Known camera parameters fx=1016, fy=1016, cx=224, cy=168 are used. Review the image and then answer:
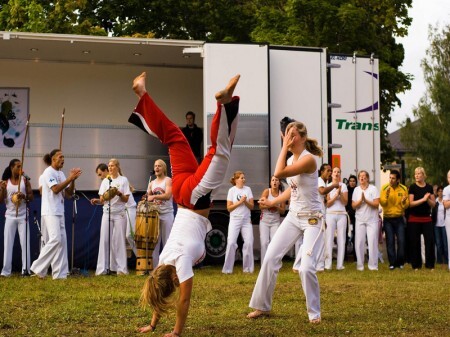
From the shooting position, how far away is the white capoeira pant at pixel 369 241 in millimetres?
18719

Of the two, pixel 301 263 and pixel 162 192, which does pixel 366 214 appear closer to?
pixel 162 192

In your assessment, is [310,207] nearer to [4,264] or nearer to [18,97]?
[4,264]

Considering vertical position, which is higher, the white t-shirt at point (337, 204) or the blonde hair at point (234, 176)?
the blonde hair at point (234, 176)

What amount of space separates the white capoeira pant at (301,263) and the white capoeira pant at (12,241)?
23.6 ft

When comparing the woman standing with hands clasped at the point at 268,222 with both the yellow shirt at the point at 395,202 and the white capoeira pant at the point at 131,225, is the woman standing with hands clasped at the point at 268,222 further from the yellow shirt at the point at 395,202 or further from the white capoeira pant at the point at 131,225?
the white capoeira pant at the point at 131,225

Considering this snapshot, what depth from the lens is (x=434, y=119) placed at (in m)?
59.5

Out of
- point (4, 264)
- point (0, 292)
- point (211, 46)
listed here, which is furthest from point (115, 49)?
point (0, 292)

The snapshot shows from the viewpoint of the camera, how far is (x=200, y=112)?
70.7 feet

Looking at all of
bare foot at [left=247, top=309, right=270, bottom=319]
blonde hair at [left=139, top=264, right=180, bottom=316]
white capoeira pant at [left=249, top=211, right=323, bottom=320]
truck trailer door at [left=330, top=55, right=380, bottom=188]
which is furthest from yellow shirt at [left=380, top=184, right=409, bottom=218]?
blonde hair at [left=139, top=264, right=180, bottom=316]

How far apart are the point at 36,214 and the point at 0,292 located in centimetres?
425

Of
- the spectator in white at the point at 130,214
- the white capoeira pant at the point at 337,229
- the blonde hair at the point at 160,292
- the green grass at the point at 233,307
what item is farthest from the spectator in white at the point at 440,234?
the blonde hair at the point at 160,292

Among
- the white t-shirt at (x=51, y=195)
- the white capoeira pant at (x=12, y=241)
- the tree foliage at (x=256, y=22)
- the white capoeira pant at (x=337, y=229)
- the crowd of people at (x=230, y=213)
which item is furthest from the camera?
the tree foliage at (x=256, y=22)

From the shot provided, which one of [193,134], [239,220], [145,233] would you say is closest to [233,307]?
[145,233]

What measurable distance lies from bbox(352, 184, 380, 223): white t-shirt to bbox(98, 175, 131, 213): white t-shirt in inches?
174
